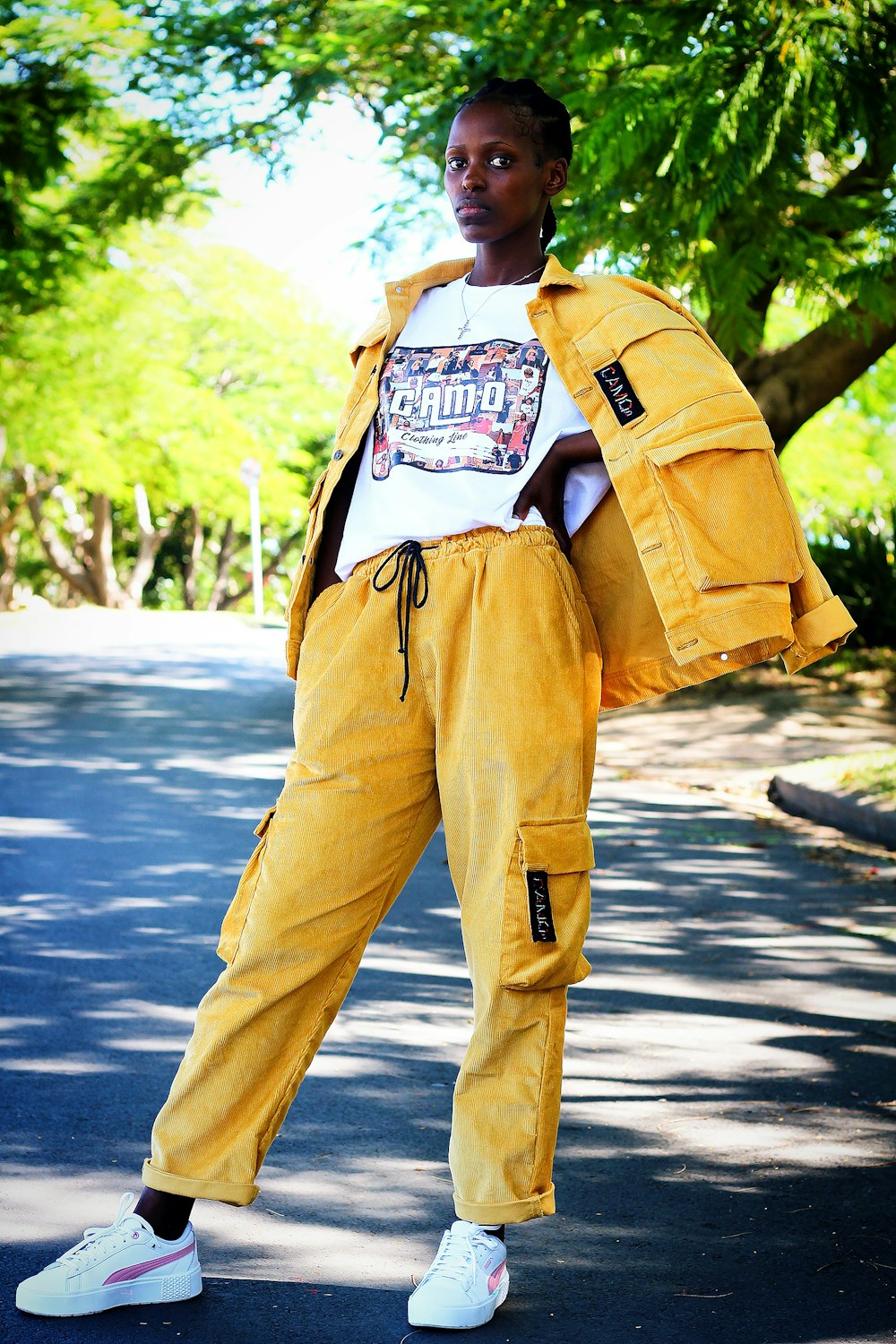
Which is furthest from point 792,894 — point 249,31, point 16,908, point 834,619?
point 249,31

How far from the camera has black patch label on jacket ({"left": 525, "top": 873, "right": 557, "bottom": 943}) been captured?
8.39ft

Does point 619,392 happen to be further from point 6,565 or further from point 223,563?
point 223,563

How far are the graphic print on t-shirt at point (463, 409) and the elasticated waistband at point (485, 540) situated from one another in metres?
0.11

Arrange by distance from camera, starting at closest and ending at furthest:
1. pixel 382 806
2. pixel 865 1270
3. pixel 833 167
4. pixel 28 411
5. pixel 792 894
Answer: pixel 382 806 → pixel 865 1270 → pixel 792 894 → pixel 833 167 → pixel 28 411

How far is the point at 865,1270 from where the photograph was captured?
292 centimetres

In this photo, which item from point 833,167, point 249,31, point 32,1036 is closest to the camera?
point 32,1036

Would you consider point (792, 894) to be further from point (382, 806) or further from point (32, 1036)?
point (382, 806)

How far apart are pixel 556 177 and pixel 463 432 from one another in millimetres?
585

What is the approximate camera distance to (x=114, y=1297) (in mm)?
2646

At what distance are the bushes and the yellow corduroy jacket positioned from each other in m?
12.1

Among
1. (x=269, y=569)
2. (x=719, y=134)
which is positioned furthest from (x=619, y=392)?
(x=269, y=569)

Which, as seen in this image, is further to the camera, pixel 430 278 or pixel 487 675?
pixel 430 278

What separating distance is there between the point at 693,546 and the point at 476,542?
15.2 inches

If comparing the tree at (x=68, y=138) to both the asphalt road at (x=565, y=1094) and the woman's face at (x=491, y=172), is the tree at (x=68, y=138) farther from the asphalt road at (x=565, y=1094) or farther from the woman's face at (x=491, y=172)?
the woman's face at (x=491, y=172)
